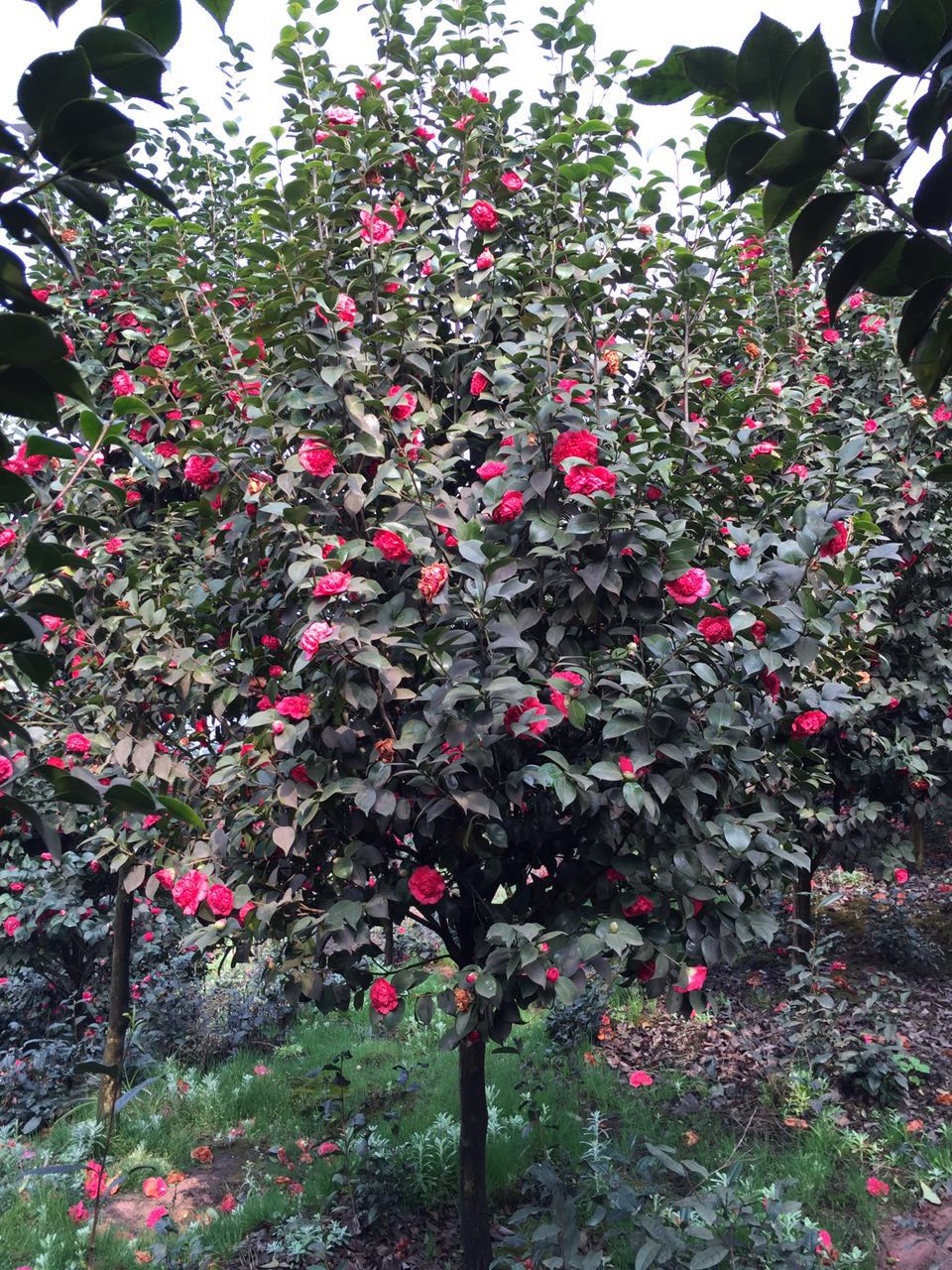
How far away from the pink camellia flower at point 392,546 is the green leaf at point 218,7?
150cm

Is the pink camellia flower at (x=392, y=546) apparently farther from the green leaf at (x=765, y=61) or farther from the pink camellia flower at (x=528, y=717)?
the green leaf at (x=765, y=61)

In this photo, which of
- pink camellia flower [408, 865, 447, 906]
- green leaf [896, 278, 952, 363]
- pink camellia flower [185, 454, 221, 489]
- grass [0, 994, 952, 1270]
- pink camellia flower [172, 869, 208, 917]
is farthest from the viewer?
Answer: grass [0, 994, 952, 1270]

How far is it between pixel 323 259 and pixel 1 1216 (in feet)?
10.8

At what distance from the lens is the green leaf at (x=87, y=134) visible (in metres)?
0.59

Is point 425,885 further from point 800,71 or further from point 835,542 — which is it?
point 800,71

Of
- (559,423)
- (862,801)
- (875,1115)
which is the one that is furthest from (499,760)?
(862,801)

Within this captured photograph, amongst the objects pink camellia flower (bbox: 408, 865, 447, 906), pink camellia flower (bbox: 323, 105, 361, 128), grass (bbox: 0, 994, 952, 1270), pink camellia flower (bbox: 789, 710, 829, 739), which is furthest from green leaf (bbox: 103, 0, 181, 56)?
grass (bbox: 0, 994, 952, 1270)

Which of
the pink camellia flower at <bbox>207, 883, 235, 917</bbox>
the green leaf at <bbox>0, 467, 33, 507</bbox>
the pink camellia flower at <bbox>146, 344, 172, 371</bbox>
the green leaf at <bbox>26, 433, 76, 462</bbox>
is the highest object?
the pink camellia flower at <bbox>146, 344, 172, 371</bbox>

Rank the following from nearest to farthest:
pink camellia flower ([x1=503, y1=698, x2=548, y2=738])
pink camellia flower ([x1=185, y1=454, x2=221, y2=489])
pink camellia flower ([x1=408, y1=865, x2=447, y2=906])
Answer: pink camellia flower ([x1=503, y1=698, x2=548, y2=738]) < pink camellia flower ([x1=408, y1=865, x2=447, y2=906]) < pink camellia flower ([x1=185, y1=454, x2=221, y2=489])

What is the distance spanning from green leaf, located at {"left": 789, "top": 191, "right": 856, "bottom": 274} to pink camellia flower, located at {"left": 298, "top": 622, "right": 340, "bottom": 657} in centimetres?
154

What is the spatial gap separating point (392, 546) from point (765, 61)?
159 cm

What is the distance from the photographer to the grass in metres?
3.06

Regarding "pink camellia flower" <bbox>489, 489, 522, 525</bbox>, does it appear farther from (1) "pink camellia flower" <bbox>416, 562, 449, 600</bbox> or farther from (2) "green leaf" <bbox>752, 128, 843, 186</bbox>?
(2) "green leaf" <bbox>752, 128, 843, 186</bbox>

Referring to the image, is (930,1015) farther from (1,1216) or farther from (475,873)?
(1,1216)
